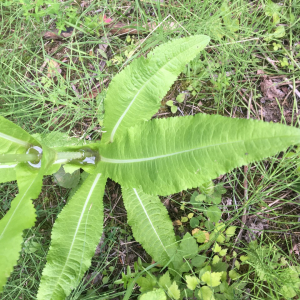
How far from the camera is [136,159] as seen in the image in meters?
1.43

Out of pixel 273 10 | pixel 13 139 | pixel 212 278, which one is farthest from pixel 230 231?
pixel 273 10

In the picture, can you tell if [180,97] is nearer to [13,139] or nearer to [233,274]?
[13,139]

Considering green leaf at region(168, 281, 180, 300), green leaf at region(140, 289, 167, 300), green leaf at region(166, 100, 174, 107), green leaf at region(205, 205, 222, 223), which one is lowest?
green leaf at region(168, 281, 180, 300)

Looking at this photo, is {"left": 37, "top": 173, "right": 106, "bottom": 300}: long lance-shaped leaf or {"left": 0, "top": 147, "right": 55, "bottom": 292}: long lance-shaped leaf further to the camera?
{"left": 37, "top": 173, "right": 106, "bottom": 300}: long lance-shaped leaf

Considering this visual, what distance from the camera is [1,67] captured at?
236 cm

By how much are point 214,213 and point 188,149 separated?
2.91ft

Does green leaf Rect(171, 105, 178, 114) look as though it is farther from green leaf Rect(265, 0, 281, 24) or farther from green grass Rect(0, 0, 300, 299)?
→ green leaf Rect(265, 0, 281, 24)

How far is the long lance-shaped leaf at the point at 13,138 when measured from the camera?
1.44 metres

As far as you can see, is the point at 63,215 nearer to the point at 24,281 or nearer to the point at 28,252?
the point at 28,252

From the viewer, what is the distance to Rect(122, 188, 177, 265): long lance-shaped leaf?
Answer: 1.81 m

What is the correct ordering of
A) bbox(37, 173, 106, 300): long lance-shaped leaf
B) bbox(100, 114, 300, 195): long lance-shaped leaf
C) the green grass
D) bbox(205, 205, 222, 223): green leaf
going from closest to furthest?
bbox(100, 114, 300, 195): long lance-shaped leaf < bbox(37, 173, 106, 300): long lance-shaped leaf < bbox(205, 205, 222, 223): green leaf < the green grass

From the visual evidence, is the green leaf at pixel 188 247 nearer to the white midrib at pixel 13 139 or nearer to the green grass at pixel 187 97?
the green grass at pixel 187 97

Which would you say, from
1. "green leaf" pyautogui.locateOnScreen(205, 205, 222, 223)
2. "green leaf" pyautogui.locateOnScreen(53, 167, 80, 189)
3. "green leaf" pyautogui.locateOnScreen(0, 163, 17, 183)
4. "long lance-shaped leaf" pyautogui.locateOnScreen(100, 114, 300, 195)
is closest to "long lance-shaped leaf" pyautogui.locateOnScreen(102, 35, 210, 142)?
"long lance-shaped leaf" pyautogui.locateOnScreen(100, 114, 300, 195)

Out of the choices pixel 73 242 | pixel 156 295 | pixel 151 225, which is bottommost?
pixel 156 295
